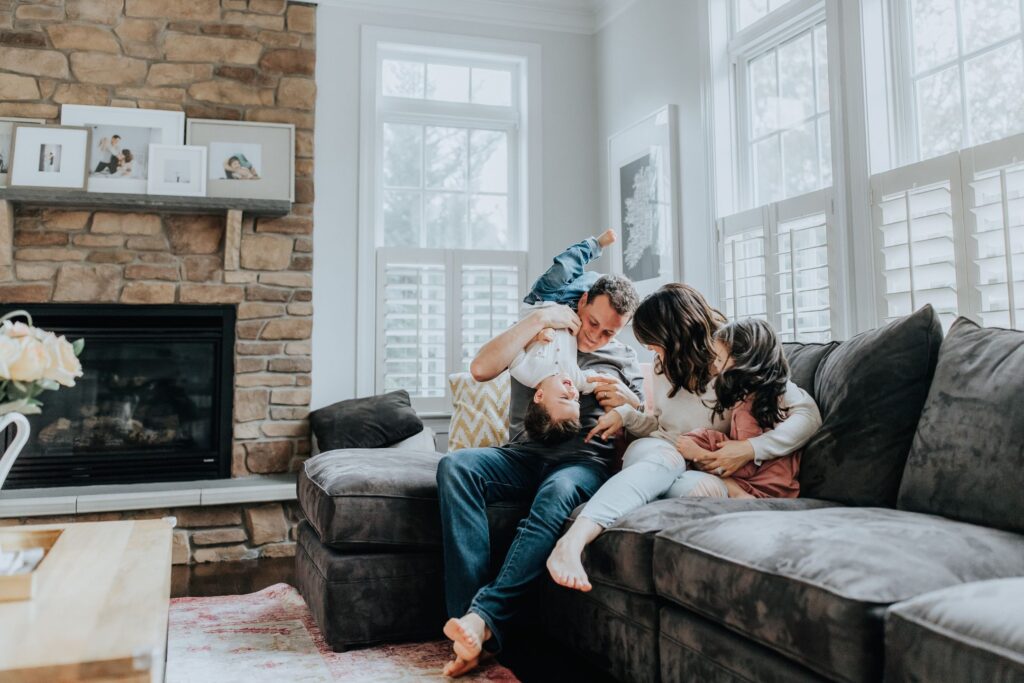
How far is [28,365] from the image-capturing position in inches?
56.8

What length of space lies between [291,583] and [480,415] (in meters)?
0.98

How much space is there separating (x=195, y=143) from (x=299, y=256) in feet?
2.39

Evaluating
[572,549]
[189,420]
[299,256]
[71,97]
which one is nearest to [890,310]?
[572,549]

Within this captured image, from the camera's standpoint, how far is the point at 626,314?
7.71ft

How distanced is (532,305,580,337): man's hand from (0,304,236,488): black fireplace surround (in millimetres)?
2171

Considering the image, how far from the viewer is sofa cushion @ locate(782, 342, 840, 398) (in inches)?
85.4

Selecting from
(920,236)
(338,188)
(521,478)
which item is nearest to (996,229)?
(920,236)

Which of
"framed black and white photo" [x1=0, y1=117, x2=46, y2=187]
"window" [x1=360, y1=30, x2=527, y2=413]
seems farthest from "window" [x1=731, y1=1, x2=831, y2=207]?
"framed black and white photo" [x1=0, y1=117, x2=46, y2=187]

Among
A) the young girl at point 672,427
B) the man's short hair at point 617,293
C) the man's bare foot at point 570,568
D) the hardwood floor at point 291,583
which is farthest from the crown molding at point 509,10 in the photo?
the man's bare foot at point 570,568

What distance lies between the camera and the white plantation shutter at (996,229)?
204 centimetres

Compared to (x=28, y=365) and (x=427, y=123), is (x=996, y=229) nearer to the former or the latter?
(x=28, y=365)

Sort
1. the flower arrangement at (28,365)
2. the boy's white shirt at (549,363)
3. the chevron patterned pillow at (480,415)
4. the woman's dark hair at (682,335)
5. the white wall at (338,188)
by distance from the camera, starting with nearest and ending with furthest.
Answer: the flower arrangement at (28,365)
the woman's dark hair at (682,335)
the boy's white shirt at (549,363)
the chevron patterned pillow at (480,415)
the white wall at (338,188)

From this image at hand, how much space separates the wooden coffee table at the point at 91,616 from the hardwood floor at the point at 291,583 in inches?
37.2

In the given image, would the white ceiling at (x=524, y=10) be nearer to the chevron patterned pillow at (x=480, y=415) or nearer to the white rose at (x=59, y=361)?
the chevron patterned pillow at (x=480, y=415)
